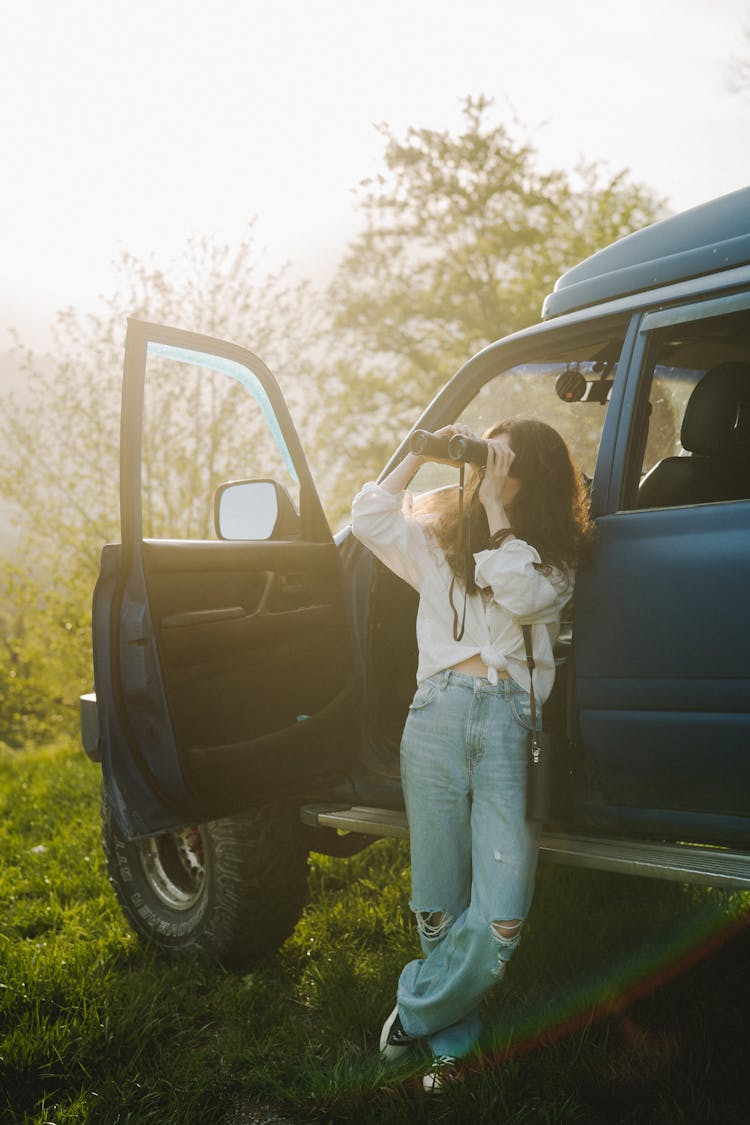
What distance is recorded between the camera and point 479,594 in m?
2.61

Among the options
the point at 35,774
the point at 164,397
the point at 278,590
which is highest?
the point at 164,397

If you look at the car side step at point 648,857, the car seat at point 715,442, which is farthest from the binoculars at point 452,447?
the car side step at point 648,857

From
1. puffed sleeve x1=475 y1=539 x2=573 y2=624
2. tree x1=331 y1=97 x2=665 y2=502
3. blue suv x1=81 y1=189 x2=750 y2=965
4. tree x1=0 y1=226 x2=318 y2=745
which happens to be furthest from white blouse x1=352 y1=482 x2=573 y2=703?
tree x1=331 y1=97 x2=665 y2=502

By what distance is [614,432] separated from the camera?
280 centimetres

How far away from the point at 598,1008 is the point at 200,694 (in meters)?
1.44

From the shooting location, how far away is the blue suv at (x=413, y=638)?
251cm

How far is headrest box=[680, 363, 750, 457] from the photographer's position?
9.00 ft

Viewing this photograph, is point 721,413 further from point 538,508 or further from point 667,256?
point 538,508

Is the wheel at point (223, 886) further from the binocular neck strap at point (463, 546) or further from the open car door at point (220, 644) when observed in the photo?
the binocular neck strap at point (463, 546)

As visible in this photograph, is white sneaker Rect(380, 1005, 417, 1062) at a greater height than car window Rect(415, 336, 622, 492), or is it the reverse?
car window Rect(415, 336, 622, 492)

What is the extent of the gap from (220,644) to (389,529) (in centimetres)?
65

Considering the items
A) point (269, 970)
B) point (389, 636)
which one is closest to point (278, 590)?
point (389, 636)

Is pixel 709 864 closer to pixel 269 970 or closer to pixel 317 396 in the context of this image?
pixel 269 970

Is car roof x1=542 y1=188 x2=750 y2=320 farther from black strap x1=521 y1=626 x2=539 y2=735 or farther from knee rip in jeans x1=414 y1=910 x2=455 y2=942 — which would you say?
knee rip in jeans x1=414 y1=910 x2=455 y2=942
